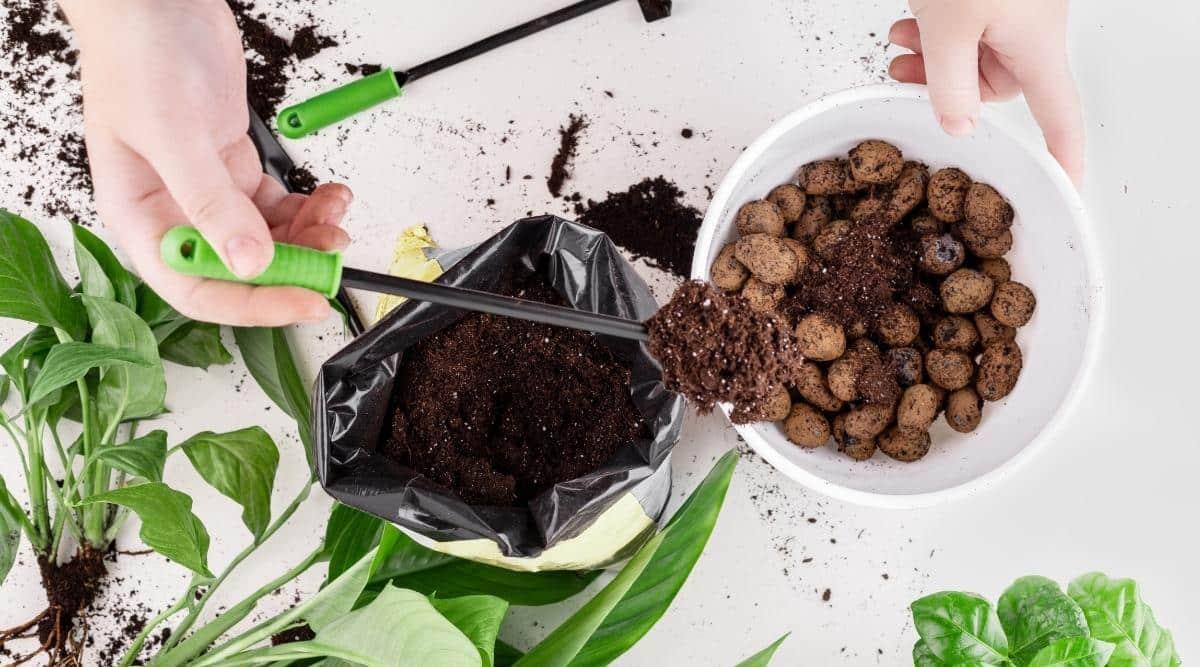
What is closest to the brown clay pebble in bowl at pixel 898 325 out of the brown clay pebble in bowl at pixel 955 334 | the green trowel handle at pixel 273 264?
the brown clay pebble in bowl at pixel 955 334

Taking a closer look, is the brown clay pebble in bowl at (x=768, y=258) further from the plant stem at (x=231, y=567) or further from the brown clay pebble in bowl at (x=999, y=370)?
the plant stem at (x=231, y=567)

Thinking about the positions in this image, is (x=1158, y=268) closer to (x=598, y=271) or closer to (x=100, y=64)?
(x=598, y=271)

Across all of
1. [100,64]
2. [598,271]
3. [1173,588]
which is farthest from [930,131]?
[100,64]

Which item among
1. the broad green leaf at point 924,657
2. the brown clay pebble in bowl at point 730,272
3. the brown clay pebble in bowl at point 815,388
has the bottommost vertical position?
the broad green leaf at point 924,657

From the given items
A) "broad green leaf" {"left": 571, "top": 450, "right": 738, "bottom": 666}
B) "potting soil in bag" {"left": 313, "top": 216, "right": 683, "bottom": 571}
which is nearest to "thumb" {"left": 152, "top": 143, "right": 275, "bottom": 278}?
"potting soil in bag" {"left": 313, "top": 216, "right": 683, "bottom": 571}

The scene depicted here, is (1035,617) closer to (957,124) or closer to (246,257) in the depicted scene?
(957,124)

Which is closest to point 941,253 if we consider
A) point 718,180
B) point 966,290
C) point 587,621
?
point 966,290

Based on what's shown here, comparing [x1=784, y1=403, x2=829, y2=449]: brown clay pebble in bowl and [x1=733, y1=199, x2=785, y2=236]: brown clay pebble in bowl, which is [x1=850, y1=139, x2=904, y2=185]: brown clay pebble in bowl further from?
[x1=784, y1=403, x2=829, y2=449]: brown clay pebble in bowl
